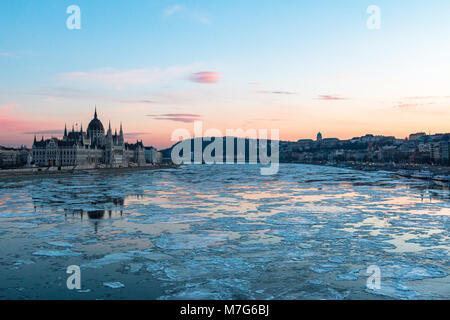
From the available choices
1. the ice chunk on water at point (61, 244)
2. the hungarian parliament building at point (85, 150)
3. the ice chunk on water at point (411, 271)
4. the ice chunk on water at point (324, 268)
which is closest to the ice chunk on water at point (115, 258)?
the ice chunk on water at point (61, 244)

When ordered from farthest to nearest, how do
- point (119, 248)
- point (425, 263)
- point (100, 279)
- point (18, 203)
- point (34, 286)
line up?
point (18, 203) < point (119, 248) < point (425, 263) < point (100, 279) < point (34, 286)

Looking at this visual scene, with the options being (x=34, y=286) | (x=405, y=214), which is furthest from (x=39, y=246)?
(x=405, y=214)

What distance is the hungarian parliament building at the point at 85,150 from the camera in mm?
120000

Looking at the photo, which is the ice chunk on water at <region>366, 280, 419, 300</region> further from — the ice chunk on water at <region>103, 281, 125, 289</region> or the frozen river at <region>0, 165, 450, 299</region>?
the ice chunk on water at <region>103, 281, 125, 289</region>

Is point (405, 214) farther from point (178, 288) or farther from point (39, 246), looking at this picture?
point (39, 246)

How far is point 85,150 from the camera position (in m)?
127

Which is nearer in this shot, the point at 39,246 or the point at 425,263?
the point at 425,263

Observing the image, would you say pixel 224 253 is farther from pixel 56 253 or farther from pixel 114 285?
pixel 56 253

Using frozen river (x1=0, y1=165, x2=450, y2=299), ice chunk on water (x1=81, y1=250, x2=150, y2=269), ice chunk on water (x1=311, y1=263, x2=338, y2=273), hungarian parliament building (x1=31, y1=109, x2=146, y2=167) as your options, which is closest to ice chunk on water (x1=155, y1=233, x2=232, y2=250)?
frozen river (x1=0, y1=165, x2=450, y2=299)

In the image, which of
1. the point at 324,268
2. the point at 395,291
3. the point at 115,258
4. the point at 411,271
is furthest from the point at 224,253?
the point at 411,271

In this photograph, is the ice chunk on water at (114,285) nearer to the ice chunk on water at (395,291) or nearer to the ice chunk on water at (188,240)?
the ice chunk on water at (188,240)

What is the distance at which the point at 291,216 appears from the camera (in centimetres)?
2217
